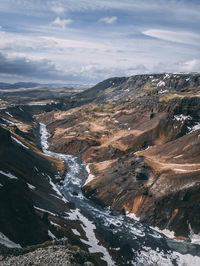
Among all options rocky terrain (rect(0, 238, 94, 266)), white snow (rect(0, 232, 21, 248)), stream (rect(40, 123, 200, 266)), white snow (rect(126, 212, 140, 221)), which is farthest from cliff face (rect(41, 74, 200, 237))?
white snow (rect(0, 232, 21, 248))

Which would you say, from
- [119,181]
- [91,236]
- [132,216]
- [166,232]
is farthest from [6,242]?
[119,181]

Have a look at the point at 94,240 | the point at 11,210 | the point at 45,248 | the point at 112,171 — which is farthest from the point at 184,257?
the point at 112,171

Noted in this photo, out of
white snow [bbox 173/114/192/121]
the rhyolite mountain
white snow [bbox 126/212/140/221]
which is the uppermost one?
white snow [bbox 173/114/192/121]

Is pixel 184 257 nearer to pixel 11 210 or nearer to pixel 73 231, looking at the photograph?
pixel 73 231

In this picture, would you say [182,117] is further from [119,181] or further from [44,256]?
[44,256]

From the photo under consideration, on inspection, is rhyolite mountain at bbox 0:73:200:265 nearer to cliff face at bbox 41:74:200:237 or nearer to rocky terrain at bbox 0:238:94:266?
cliff face at bbox 41:74:200:237

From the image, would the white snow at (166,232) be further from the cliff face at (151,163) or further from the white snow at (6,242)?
the white snow at (6,242)

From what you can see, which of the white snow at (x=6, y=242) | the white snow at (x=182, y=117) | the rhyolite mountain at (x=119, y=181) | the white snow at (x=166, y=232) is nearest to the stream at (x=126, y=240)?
the white snow at (x=166, y=232)

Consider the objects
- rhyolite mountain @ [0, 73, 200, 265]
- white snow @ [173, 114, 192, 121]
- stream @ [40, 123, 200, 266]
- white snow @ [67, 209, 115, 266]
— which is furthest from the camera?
white snow @ [173, 114, 192, 121]
